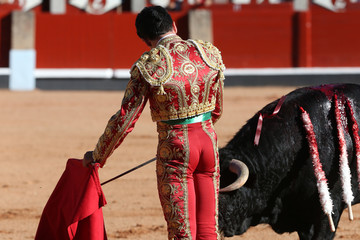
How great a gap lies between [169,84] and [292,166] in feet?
2.93

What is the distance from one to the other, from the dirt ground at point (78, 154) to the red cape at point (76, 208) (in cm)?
113

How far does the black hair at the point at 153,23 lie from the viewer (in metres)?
2.26

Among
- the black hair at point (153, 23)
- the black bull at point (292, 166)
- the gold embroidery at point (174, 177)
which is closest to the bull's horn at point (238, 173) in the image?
the black bull at point (292, 166)

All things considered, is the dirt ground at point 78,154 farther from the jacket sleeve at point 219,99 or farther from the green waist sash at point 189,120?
the green waist sash at point 189,120

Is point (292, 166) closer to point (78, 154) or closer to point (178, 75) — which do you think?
point (178, 75)

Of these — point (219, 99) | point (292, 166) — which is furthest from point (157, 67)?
point (292, 166)

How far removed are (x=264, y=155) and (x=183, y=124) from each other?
0.71 m

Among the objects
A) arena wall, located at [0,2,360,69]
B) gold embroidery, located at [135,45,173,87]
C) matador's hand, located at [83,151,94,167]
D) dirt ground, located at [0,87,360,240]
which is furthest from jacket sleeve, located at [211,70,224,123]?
arena wall, located at [0,2,360,69]

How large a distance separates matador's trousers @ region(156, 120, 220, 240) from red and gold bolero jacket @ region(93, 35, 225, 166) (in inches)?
2.7

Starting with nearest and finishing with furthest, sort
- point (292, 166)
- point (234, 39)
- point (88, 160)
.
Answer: point (88, 160), point (292, 166), point (234, 39)

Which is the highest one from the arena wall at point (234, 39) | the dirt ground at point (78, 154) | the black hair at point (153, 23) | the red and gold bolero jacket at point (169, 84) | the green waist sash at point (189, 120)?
the black hair at point (153, 23)

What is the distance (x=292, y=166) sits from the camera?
2945 millimetres

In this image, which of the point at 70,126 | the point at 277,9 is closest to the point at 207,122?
the point at 70,126

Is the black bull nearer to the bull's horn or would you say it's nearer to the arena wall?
the bull's horn
